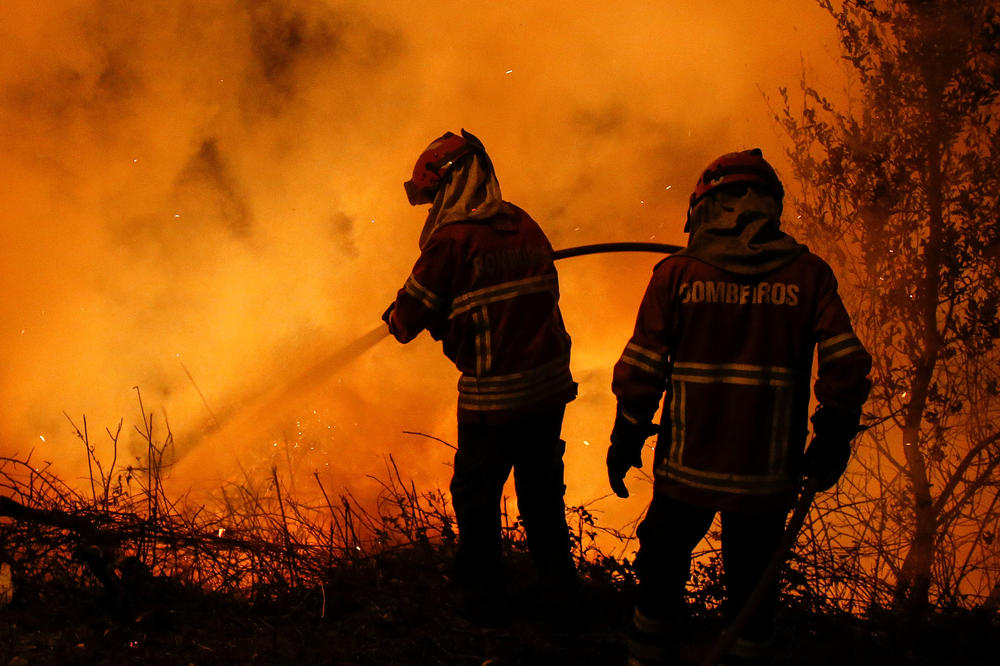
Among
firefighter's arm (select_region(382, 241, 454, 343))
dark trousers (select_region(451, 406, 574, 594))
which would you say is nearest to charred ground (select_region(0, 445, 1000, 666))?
dark trousers (select_region(451, 406, 574, 594))

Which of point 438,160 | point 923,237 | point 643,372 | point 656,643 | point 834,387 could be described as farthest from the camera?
point 923,237

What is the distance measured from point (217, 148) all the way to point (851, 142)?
9482mm

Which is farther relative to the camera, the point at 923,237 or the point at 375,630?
the point at 923,237

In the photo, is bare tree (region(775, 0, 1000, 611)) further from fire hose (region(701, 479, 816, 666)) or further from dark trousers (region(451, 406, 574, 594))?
fire hose (region(701, 479, 816, 666))

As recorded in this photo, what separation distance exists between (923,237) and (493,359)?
5603 mm

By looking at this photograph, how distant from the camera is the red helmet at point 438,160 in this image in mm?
3271

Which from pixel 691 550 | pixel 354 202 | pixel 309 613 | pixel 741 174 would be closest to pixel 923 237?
pixel 741 174

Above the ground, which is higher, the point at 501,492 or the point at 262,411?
the point at 262,411

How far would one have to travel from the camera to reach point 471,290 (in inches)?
120

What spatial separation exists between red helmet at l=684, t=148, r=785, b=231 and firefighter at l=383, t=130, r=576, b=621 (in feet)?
2.78

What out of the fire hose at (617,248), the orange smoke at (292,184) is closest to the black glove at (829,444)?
the fire hose at (617,248)

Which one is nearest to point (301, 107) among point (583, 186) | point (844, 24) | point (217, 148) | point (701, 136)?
point (217, 148)

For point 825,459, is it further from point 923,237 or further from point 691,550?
point 923,237

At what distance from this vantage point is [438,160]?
3273 mm
